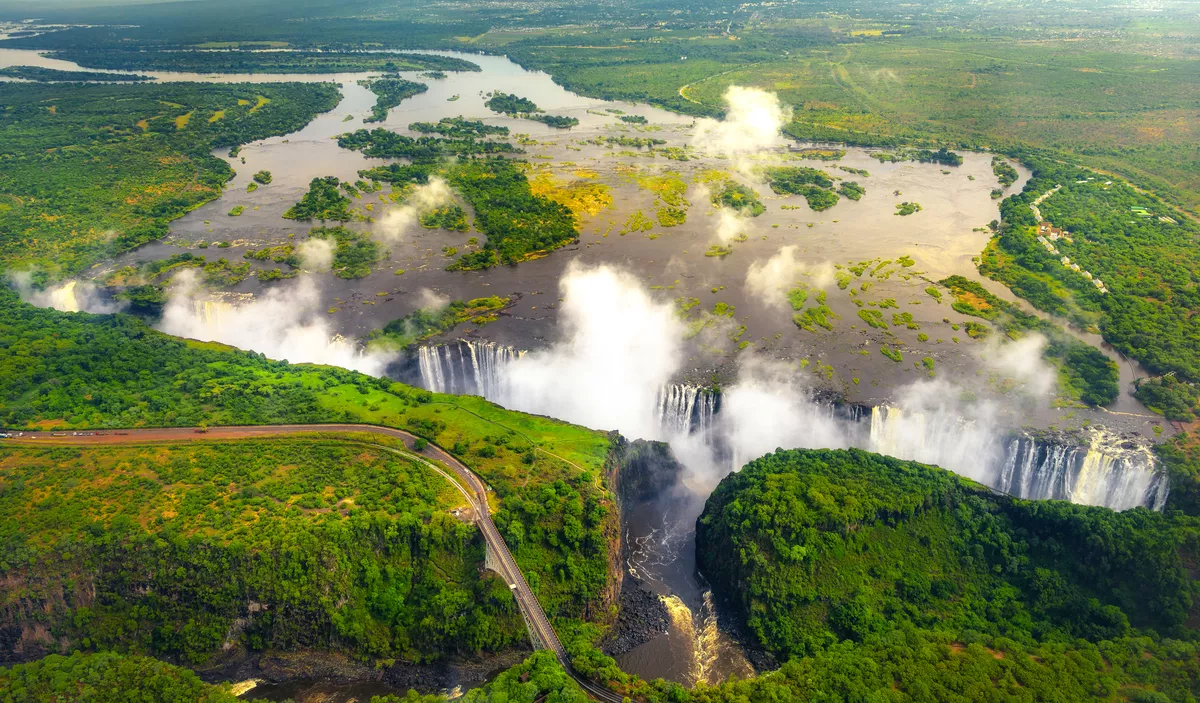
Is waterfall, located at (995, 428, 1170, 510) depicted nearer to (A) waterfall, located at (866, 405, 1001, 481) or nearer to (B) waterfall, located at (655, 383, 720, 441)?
(A) waterfall, located at (866, 405, 1001, 481)

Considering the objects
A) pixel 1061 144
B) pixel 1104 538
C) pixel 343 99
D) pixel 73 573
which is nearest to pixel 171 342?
pixel 73 573

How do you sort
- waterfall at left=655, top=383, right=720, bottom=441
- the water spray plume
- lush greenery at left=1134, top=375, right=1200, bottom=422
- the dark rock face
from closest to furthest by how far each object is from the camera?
1. the dark rock face
2. lush greenery at left=1134, top=375, right=1200, bottom=422
3. waterfall at left=655, top=383, right=720, bottom=441
4. the water spray plume

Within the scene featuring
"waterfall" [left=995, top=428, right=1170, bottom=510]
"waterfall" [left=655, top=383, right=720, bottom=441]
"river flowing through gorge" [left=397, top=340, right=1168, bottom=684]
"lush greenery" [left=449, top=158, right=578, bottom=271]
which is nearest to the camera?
"river flowing through gorge" [left=397, top=340, right=1168, bottom=684]

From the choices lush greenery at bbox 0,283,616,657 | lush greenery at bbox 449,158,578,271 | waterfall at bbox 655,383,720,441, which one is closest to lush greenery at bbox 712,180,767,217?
lush greenery at bbox 449,158,578,271

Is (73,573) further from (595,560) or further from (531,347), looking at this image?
(531,347)

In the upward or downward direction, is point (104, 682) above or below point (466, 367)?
below

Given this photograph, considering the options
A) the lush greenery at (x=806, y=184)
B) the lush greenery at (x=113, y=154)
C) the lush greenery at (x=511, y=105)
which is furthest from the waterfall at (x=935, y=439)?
the lush greenery at (x=511, y=105)

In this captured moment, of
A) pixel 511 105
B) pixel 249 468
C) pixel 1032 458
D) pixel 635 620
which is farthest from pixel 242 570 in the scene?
pixel 511 105

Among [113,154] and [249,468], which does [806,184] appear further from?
[113,154]
